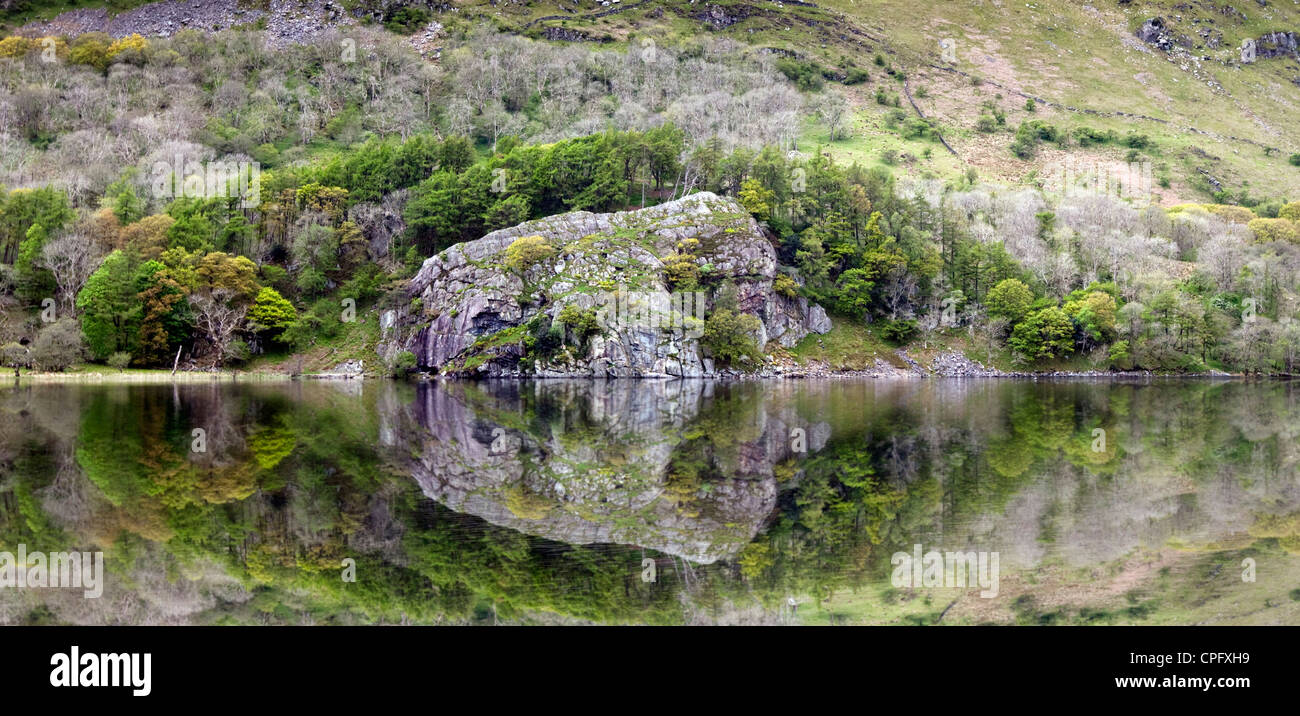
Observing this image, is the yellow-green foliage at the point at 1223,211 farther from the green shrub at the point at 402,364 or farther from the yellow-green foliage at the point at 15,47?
the yellow-green foliage at the point at 15,47

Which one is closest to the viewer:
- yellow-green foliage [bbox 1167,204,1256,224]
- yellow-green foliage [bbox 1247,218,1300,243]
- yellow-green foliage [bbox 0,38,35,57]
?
yellow-green foliage [bbox 1247,218,1300,243]

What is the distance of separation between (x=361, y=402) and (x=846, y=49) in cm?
17998

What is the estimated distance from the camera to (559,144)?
349 feet

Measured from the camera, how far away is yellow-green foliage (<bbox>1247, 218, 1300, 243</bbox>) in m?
111

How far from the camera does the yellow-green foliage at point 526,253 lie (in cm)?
8819

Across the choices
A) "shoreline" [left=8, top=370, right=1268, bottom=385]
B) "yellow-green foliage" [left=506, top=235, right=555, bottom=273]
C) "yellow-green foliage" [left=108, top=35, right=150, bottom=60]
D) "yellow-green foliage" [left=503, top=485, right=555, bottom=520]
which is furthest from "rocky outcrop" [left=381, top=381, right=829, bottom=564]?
"yellow-green foliage" [left=108, top=35, right=150, bottom=60]

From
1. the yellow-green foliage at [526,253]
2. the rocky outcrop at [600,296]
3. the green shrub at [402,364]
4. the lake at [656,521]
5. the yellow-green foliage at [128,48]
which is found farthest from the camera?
the yellow-green foliage at [128,48]

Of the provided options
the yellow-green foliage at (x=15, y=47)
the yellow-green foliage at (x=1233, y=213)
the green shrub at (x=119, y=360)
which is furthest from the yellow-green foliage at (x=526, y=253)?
the yellow-green foliage at (x=15, y=47)

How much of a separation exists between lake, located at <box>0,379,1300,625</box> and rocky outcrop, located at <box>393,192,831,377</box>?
48.3 m

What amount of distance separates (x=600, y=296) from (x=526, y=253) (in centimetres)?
984

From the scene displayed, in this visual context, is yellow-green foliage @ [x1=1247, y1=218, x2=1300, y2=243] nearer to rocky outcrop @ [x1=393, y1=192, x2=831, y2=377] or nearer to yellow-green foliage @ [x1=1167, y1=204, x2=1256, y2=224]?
yellow-green foliage @ [x1=1167, y1=204, x2=1256, y2=224]

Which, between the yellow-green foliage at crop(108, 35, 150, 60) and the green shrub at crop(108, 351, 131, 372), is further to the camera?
the yellow-green foliage at crop(108, 35, 150, 60)

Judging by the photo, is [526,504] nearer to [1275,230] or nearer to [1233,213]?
[1275,230]

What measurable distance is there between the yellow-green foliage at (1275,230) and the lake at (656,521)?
96.9 m
